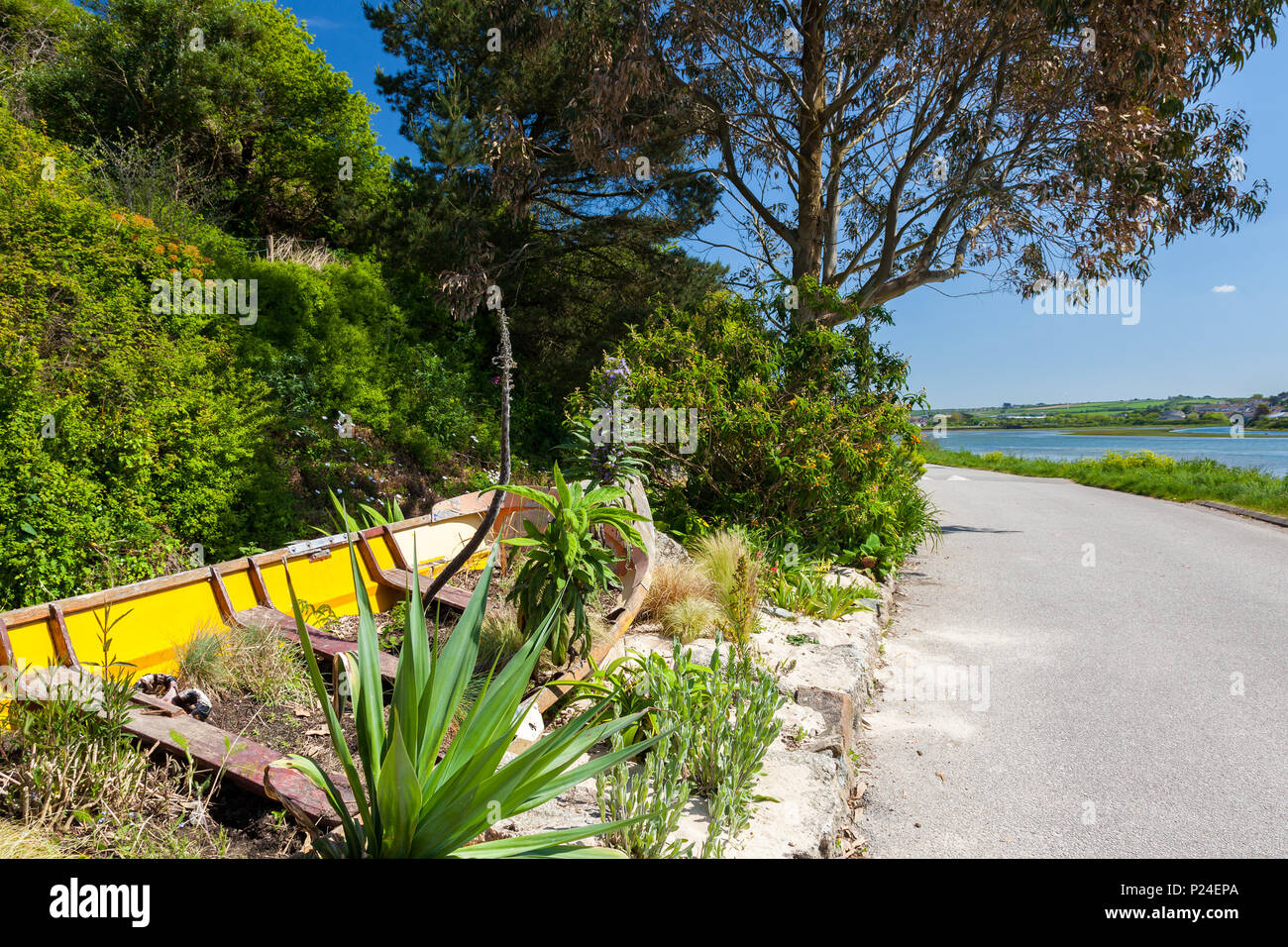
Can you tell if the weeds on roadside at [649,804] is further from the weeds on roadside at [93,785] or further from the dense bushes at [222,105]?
the dense bushes at [222,105]

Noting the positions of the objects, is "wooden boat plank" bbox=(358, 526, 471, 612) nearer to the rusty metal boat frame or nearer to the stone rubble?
the rusty metal boat frame

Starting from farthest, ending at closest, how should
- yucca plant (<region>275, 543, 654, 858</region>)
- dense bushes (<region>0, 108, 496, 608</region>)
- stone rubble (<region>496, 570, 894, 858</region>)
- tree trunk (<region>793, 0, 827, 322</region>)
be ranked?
tree trunk (<region>793, 0, 827, 322</region>) < dense bushes (<region>0, 108, 496, 608</region>) < stone rubble (<region>496, 570, 894, 858</region>) < yucca plant (<region>275, 543, 654, 858</region>)

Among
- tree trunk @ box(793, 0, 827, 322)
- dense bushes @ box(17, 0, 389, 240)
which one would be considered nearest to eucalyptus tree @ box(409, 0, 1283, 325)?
tree trunk @ box(793, 0, 827, 322)

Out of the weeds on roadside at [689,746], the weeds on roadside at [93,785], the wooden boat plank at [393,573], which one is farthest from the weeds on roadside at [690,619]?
the weeds on roadside at [93,785]

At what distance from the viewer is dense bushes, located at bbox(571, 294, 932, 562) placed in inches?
255

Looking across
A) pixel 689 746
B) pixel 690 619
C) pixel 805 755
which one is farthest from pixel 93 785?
pixel 690 619

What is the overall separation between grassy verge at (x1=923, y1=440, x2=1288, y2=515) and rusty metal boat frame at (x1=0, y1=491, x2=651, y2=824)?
6.76m

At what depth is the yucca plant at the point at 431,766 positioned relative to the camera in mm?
1693

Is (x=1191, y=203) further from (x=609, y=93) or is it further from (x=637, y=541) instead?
(x=637, y=541)

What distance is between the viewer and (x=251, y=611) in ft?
12.2

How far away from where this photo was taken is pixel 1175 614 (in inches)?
217

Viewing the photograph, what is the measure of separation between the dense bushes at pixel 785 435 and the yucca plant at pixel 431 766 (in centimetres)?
423

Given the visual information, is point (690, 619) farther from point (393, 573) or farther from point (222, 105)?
point (222, 105)

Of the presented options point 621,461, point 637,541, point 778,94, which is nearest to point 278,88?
point 778,94
